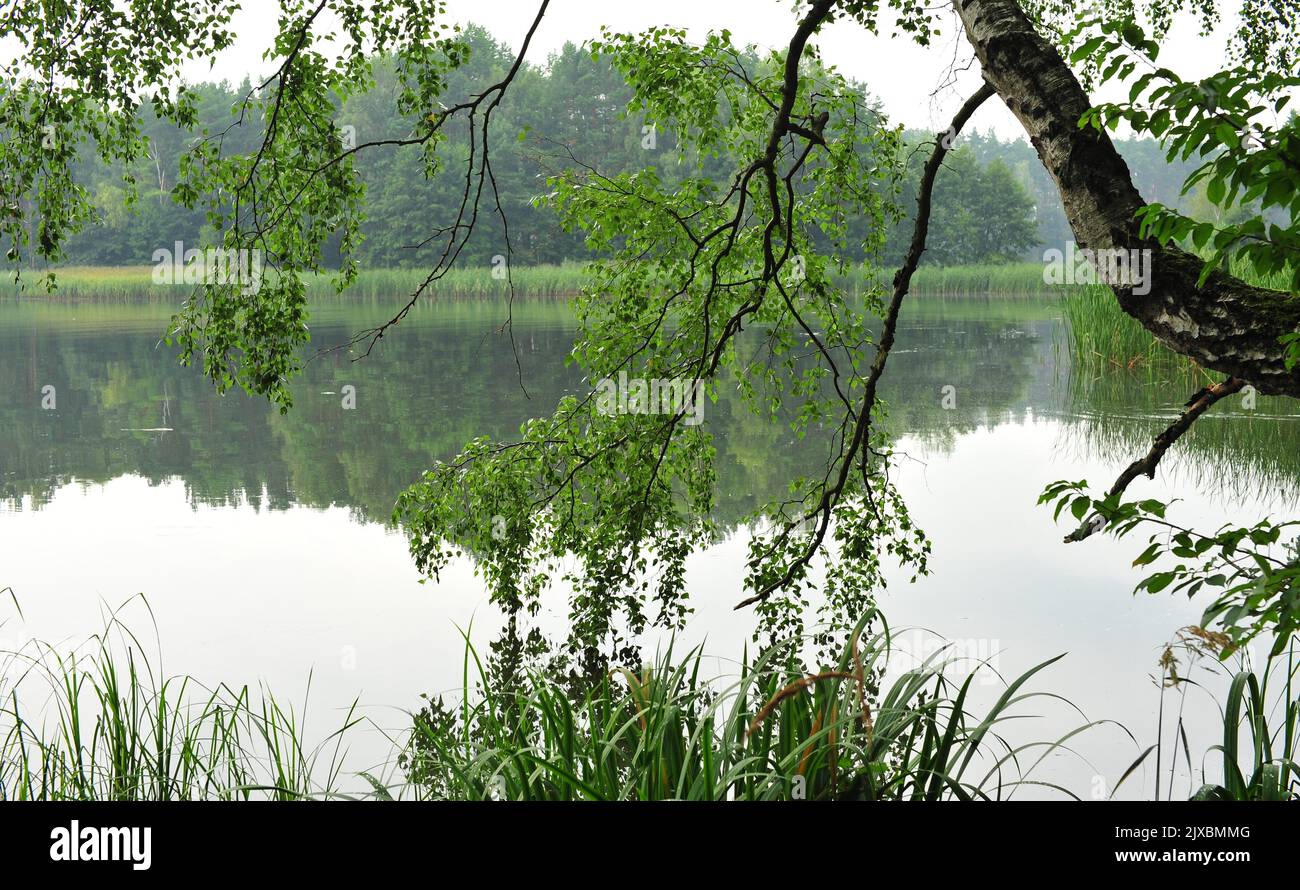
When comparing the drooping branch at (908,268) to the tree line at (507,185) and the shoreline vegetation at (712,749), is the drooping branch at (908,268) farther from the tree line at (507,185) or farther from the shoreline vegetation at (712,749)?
the tree line at (507,185)

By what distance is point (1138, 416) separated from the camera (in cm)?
1208

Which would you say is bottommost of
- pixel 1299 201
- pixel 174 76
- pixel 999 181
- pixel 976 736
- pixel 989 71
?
pixel 976 736

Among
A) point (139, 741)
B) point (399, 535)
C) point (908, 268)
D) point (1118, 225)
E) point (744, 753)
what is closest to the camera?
point (1118, 225)

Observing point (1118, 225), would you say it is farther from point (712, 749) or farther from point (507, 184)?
point (507, 184)

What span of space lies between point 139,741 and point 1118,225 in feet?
9.79

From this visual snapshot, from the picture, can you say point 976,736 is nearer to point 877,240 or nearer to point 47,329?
point 877,240

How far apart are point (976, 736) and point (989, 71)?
1671mm

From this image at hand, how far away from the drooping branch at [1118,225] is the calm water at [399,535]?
74.0 inches

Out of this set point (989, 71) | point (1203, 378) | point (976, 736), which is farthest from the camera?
point (1203, 378)

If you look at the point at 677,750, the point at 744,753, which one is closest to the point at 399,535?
the point at 677,750

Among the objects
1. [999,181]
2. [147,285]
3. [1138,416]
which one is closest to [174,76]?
[1138,416]

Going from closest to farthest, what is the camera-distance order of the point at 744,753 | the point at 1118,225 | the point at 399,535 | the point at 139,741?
the point at 1118,225 < the point at 744,753 < the point at 139,741 < the point at 399,535

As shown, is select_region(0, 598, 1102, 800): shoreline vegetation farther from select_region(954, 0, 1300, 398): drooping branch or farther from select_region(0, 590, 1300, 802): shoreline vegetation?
select_region(954, 0, 1300, 398): drooping branch

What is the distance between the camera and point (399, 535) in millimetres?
8734
